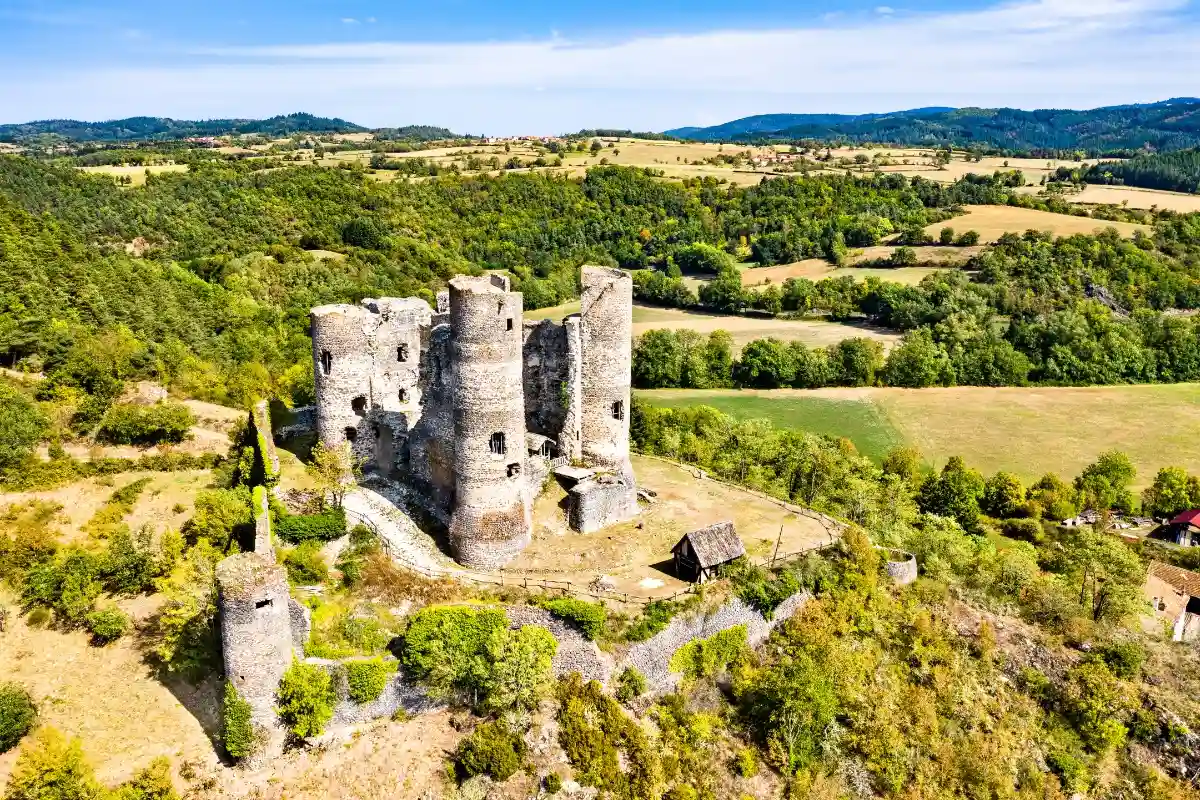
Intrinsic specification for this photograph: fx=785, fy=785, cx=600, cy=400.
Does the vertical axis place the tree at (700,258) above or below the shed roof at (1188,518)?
above

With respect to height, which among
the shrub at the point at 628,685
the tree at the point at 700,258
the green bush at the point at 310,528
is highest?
the tree at the point at 700,258

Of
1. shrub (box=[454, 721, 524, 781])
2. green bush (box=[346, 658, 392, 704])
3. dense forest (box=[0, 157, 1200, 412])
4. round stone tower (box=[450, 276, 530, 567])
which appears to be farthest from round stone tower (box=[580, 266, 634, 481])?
dense forest (box=[0, 157, 1200, 412])

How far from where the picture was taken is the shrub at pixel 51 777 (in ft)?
71.6

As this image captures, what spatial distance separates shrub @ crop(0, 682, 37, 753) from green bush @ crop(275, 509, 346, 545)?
9425 millimetres

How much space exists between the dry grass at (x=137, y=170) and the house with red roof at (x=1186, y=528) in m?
107

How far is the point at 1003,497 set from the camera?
50406 mm

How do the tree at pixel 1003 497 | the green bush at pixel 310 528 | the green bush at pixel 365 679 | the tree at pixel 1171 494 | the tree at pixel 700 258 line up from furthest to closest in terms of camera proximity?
the tree at pixel 700 258
the tree at pixel 1171 494
the tree at pixel 1003 497
the green bush at pixel 310 528
the green bush at pixel 365 679

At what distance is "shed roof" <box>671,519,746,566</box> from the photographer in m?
28.9

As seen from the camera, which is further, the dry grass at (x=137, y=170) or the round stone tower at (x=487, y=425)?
the dry grass at (x=137, y=170)

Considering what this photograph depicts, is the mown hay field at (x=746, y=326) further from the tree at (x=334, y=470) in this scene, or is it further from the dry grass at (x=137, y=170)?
the dry grass at (x=137, y=170)

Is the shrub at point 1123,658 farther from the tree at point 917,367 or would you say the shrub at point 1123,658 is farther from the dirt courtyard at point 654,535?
the tree at point 917,367

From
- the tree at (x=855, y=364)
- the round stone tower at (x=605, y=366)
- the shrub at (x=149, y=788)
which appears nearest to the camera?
the shrub at (x=149, y=788)

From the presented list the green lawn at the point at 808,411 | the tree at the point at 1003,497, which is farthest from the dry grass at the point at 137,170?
the tree at the point at 1003,497

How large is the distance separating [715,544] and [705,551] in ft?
2.14
